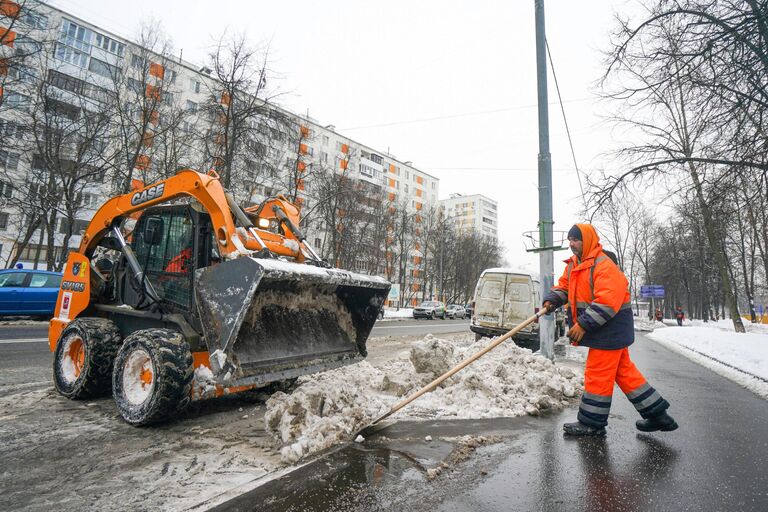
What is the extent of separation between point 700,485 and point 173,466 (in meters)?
3.75

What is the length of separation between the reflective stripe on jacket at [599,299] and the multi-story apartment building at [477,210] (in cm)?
9117

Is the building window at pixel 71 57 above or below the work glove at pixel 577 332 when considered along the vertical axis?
above

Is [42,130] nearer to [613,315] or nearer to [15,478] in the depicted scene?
[15,478]

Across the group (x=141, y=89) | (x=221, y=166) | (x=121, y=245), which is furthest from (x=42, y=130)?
(x=121, y=245)

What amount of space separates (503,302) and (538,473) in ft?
29.7

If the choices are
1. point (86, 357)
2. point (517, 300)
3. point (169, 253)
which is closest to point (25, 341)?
point (86, 357)

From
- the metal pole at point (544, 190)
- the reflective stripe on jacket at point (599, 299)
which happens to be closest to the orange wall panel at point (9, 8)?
the metal pole at point (544, 190)

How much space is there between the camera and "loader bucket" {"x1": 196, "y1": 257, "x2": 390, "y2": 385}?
12.0 ft

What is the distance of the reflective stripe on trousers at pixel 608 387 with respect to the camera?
12.6ft

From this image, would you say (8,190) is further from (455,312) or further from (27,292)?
(455,312)

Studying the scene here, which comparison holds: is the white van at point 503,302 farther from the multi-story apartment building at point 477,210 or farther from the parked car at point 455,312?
the multi-story apartment building at point 477,210

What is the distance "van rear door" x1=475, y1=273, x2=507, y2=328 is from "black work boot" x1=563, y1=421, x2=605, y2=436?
767 cm

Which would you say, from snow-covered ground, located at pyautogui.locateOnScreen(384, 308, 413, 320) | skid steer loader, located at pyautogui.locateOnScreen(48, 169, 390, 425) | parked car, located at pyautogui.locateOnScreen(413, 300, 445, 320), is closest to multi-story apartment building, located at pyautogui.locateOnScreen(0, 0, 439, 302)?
snow-covered ground, located at pyautogui.locateOnScreen(384, 308, 413, 320)

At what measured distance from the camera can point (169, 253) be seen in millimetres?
4773
